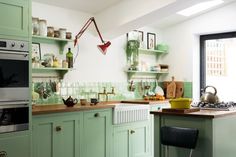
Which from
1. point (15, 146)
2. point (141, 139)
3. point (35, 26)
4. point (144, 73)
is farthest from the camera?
point (144, 73)

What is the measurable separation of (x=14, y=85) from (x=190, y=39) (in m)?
3.88

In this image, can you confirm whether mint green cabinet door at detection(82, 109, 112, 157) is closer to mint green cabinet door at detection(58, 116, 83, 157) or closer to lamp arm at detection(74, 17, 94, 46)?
mint green cabinet door at detection(58, 116, 83, 157)

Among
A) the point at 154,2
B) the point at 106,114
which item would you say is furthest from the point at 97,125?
the point at 154,2

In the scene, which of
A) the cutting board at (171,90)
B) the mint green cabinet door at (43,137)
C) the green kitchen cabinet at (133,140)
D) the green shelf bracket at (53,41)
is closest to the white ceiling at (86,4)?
the green shelf bracket at (53,41)

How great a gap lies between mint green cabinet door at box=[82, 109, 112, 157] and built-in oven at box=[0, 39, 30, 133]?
101cm

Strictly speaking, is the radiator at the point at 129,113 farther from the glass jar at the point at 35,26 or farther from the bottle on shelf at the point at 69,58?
the glass jar at the point at 35,26

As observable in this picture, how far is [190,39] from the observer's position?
590cm

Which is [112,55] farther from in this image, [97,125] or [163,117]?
[163,117]

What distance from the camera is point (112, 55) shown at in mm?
5188

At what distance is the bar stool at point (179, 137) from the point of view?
294 centimetres

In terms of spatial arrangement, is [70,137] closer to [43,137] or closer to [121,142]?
[43,137]

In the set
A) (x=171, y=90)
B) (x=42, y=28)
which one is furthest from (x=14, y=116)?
(x=171, y=90)

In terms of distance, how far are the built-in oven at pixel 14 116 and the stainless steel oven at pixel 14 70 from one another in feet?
0.19

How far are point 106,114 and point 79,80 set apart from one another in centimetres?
79
